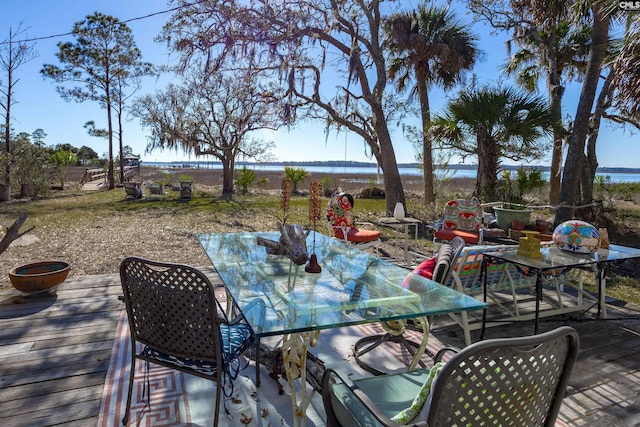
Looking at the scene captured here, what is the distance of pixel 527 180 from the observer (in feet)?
28.0

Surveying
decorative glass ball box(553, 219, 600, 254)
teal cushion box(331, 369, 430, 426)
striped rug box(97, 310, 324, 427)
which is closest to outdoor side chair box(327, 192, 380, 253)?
decorative glass ball box(553, 219, 600, 254)

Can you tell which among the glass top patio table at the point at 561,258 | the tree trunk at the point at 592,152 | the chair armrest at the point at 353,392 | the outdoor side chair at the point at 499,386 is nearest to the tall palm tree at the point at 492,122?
the tree trunk at the point at 592,152

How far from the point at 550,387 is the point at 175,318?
4.70 ft

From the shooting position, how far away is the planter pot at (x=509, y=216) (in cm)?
728

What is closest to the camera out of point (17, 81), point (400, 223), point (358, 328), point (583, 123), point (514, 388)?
point (514, 388)

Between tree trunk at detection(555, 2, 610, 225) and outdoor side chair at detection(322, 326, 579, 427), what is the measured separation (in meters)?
6.92

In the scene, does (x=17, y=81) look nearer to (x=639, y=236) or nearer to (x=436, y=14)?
(x=436, y=14)

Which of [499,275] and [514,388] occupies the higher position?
[514,388]

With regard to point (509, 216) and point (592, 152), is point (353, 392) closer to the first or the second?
point (509, 216)

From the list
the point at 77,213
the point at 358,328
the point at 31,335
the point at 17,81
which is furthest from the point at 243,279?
the point at 17,81

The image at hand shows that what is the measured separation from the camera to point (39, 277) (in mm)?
3385

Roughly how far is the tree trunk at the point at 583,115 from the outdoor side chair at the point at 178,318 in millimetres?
7216

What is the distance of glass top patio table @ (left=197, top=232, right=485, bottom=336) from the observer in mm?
1612

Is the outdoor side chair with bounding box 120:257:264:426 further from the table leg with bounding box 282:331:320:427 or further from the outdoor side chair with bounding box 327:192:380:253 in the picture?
the outdoor side chair with bounding box 327:192:380:253
